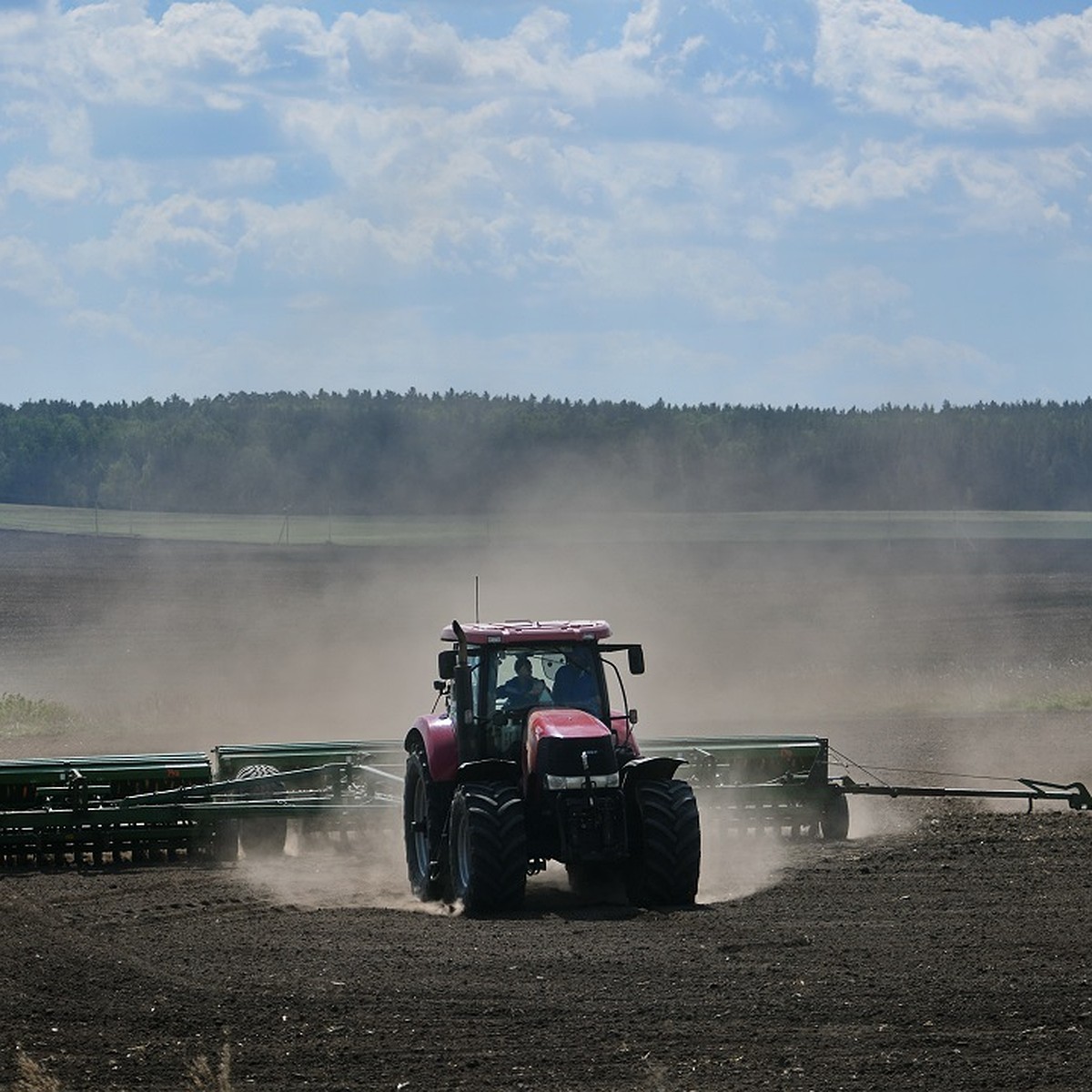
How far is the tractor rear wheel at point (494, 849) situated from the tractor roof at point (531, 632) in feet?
4.24

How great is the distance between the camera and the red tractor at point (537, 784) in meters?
13.2

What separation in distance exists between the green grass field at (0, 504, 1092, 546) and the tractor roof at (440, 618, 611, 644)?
169ft

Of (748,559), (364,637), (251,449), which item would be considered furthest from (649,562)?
(251,449)

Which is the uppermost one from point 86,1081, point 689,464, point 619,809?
point 689,464

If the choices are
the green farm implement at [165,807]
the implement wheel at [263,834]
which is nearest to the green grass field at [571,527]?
the green farm implement at [165,807]

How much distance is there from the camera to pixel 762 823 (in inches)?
682

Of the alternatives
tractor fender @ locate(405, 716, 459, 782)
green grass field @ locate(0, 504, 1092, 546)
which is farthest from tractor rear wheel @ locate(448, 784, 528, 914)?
green grass field @ locate(0, 504, 1092, 546)

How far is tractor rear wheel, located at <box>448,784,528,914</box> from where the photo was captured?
518 inches

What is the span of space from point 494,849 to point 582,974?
2152 mm

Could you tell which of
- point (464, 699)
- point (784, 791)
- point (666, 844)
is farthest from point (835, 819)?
point (464, 699)

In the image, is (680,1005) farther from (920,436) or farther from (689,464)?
(920,436)

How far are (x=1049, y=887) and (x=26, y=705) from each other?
72.8ft

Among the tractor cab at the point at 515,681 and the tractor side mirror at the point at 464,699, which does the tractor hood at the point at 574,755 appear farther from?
the tractor side mirror at the point at 464,699

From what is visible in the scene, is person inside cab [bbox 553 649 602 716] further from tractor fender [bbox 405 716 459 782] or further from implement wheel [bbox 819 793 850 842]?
implement wheel [bbox 819 793 850 842]
